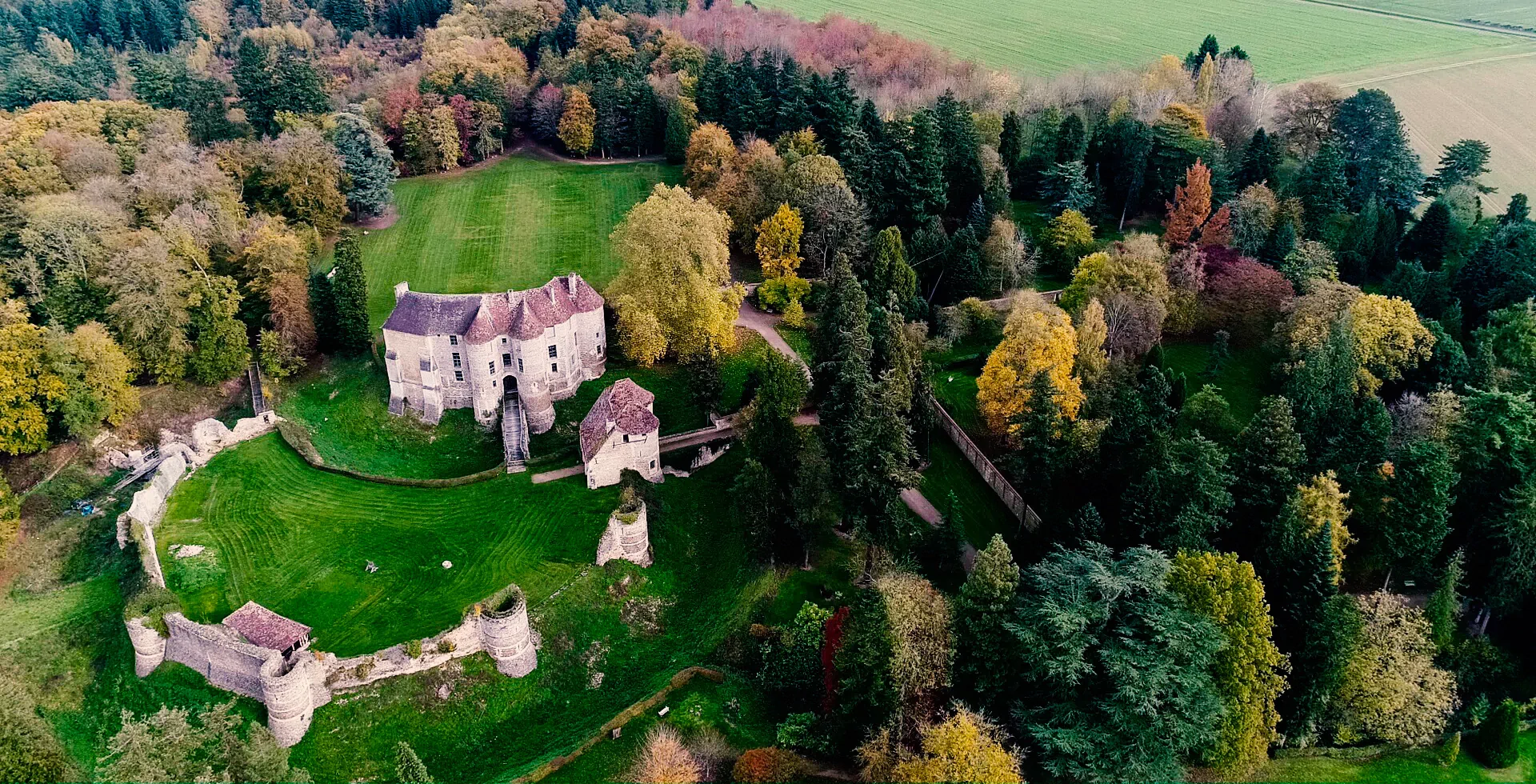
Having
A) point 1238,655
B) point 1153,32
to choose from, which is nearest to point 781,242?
point 1238,655

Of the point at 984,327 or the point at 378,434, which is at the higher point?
the point at 984,327

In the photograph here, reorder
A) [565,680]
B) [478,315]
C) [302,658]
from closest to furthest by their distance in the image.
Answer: [302,658] < [565,680] < [478,315]

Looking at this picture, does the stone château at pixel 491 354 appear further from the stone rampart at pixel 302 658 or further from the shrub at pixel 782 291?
the shrub at pixel 782 291

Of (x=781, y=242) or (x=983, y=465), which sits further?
(x=781, y=242)

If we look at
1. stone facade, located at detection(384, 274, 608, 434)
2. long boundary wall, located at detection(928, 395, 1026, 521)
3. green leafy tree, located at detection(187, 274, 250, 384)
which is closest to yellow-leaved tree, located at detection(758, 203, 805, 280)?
stone facade, located at detection(384, 274, 608, 434)

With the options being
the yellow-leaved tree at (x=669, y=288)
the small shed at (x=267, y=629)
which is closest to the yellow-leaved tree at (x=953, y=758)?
the small shed at (x=267, y=629)

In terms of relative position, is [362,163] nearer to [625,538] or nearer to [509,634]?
[625,538]
